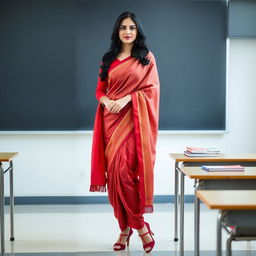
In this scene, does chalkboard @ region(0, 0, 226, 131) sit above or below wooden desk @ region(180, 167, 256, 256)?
above

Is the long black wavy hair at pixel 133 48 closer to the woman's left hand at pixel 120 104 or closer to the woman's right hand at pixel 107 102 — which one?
the woman's right hand at pixel 107 102

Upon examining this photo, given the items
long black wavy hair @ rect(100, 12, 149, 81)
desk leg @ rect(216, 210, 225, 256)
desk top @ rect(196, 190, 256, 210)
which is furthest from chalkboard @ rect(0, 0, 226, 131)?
desk leg @ rect(216, 210, 225, 256)

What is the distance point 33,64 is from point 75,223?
5.59 feet

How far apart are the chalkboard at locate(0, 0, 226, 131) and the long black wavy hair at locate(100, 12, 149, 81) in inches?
62.8

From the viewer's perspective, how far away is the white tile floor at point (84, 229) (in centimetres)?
397

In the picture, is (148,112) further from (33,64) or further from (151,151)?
(33,64)

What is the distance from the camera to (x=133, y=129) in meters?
3.74

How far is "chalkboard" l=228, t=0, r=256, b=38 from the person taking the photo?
5430 mm

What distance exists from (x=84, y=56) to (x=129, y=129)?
6.24 ft

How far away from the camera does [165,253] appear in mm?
3779

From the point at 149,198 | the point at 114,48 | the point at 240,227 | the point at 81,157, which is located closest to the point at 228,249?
the point at 240,227

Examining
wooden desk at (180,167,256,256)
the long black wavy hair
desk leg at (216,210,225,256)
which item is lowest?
desk leg at (216,210,225,256)

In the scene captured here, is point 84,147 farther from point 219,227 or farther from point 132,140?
point 219,227

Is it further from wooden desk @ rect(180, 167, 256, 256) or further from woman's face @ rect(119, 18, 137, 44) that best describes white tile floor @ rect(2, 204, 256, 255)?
woman's face @ rect(119, 18, 137, 44)
